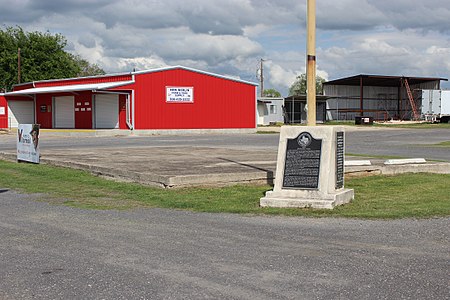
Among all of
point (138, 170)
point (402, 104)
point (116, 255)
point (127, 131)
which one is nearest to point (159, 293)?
point (116, 255)

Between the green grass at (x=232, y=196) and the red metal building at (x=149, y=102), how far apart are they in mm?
28458

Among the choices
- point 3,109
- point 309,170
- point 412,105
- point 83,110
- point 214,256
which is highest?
point 412,105

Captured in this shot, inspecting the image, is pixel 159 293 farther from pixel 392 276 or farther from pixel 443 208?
pixel 443 208

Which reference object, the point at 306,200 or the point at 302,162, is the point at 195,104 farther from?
the point at 306,200

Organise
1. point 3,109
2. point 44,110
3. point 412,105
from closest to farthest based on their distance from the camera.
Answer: point 44,110 < point 3,109 < point 412,105

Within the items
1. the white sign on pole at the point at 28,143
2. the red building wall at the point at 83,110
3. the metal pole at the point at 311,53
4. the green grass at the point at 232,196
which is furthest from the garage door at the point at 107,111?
the metal pole at the point at 311,53

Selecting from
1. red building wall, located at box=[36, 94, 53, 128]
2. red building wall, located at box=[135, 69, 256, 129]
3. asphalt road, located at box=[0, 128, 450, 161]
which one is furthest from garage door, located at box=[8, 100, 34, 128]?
asphalt road, located at box=[0, 128, 450, 161]

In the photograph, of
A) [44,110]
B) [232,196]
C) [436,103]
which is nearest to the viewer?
[232,196]

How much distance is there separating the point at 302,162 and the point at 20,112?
47.2 m

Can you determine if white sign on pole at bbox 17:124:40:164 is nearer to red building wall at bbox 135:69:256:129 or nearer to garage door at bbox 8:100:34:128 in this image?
red building wall at bbox 135:69:256:129

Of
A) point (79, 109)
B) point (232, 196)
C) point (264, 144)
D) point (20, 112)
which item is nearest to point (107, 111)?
point (79, 109)

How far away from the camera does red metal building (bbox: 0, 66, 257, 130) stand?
43.1 metres

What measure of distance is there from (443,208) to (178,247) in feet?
15.5

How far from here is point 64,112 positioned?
1866 inches
